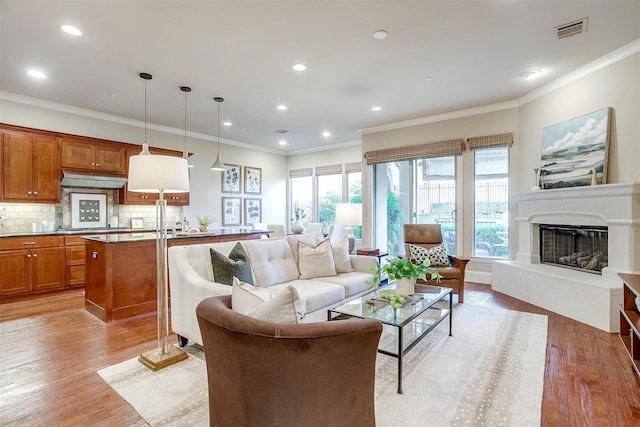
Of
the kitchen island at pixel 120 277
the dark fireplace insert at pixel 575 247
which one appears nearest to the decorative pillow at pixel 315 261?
the kitchen island at pixel 120 277

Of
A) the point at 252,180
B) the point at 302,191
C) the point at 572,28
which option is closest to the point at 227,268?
the point at 572,28

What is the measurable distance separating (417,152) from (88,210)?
5.84 meters

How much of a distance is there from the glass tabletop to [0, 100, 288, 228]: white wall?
5.08 metres

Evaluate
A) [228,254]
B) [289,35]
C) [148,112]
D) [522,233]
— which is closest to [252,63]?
[289,35]

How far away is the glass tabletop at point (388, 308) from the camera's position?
233 cm

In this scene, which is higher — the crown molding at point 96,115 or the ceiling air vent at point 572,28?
the ceiling air vent at point 572,28

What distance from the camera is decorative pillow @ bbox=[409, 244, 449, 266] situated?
4359 millimetres

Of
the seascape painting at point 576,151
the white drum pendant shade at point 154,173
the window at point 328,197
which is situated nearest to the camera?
the white drum pendant shade at point 154,173

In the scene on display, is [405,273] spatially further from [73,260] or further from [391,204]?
[73,260]

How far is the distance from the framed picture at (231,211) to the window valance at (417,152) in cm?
329

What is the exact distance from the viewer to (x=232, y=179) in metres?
7.54

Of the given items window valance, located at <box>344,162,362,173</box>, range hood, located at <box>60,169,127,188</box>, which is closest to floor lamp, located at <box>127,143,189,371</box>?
range hood, located at <box>60,169,127,188</box>

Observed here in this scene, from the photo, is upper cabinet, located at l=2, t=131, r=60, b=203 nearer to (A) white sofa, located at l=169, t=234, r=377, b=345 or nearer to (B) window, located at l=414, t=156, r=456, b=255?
(A) white sofa, located at l=169, t=234, r=377, b=345

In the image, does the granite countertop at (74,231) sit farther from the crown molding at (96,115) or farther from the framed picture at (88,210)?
the crown molding at (96,115)
